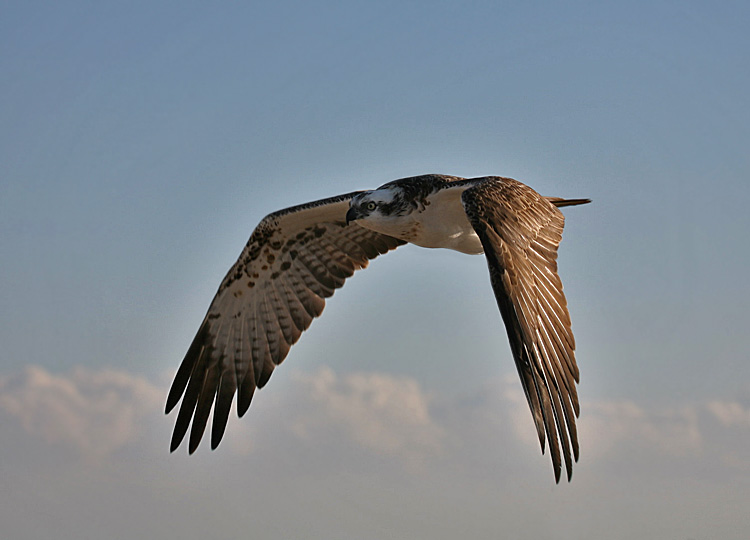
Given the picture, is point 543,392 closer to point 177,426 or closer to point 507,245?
point 507,245

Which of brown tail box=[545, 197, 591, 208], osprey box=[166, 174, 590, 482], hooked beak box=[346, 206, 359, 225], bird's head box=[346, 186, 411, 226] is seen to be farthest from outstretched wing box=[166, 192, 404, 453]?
brown tail box=[545, 197, 591, 208]

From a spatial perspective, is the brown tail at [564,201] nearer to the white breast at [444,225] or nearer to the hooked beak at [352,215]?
the white breast at [444,225]

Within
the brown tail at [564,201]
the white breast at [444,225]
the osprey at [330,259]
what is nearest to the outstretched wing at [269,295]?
the osprey at [330,259]

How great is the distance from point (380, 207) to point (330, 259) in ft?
5.05

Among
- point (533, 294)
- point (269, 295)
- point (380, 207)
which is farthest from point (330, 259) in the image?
point (533, 294)

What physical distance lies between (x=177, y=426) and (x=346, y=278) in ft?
8.59

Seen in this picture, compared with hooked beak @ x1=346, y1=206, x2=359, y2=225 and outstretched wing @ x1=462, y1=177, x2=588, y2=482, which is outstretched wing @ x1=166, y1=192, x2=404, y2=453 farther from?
outstretched wing @ x1=462, y1=177, x2=588, y2=482

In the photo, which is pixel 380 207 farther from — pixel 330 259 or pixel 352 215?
pixel 330 259

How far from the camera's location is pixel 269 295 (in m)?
10.8

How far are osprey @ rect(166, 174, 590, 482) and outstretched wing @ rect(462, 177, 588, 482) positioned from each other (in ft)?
0.05

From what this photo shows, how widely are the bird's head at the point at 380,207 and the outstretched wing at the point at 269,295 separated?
809 mm

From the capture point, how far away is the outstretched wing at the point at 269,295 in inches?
416

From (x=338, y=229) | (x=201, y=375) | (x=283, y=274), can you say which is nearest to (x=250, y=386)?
(x=201, y=375)

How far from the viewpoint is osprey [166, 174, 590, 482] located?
303 inches
